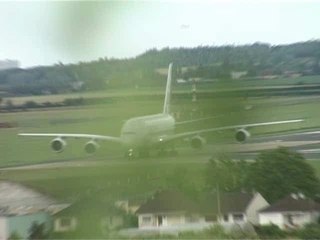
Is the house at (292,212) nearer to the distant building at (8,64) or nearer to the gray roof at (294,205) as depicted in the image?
the gray roof at (294,205)

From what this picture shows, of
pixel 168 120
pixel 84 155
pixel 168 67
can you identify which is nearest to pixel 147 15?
pixel 168 67

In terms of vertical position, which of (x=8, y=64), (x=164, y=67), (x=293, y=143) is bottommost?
(x=293, y=143)

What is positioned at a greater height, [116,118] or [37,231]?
[116,118]

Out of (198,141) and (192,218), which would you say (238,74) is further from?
(192,218)

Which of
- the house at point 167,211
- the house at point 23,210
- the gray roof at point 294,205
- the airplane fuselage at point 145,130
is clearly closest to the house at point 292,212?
the gray roof at point 294,205

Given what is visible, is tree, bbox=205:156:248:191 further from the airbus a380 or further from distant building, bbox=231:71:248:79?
distant building, bbox=231:71:248:79

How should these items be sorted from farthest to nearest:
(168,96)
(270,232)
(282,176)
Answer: (168,96), (282,176), (270,232)

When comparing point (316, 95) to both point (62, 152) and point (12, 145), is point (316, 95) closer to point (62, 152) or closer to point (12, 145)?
point (62, 152)

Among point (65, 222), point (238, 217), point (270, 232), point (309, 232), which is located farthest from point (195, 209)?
point (65, 222)

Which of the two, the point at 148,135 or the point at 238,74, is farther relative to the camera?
the point at 238,74
